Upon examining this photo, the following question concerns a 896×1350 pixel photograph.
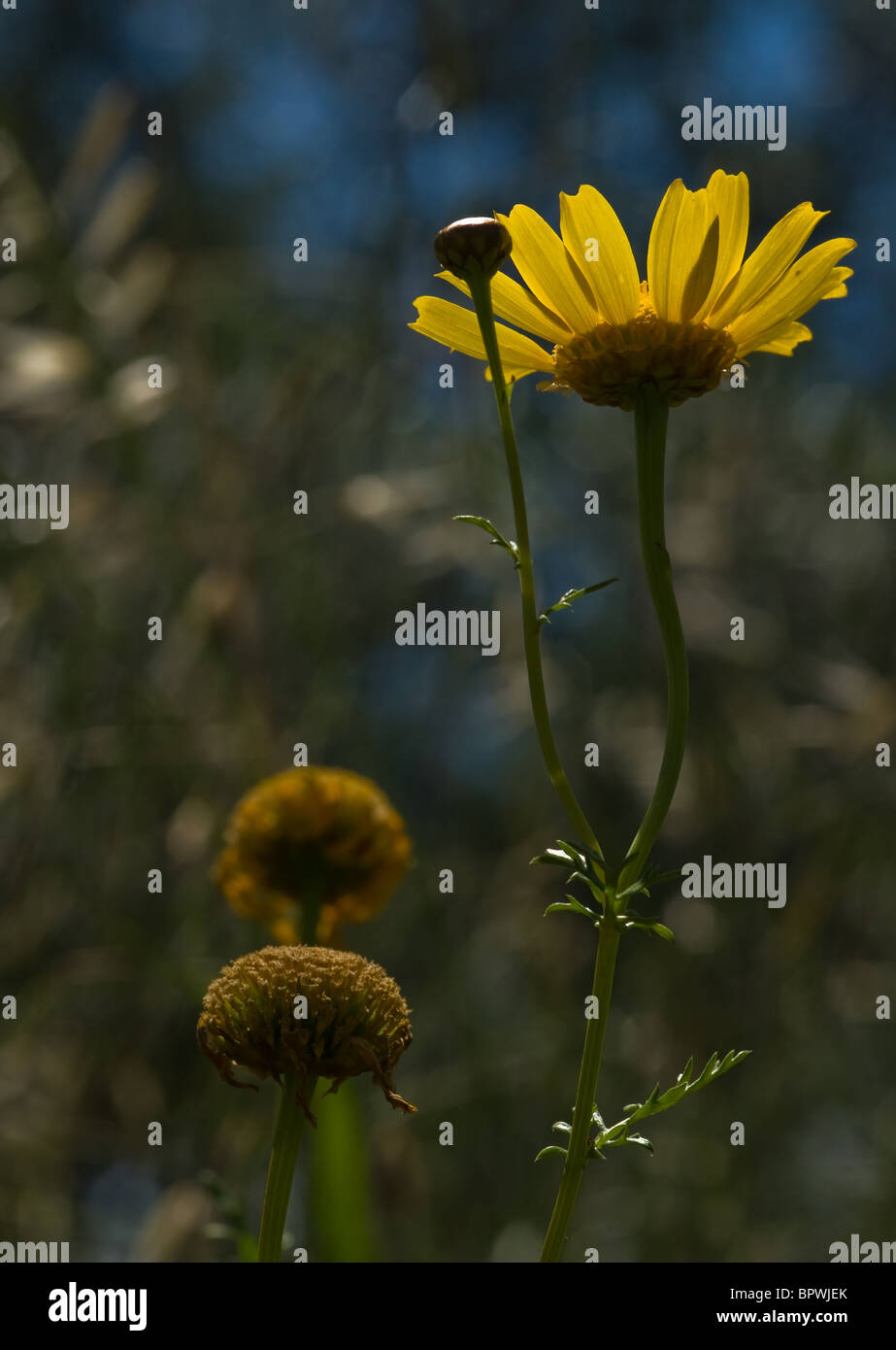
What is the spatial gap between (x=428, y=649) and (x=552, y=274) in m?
1.29

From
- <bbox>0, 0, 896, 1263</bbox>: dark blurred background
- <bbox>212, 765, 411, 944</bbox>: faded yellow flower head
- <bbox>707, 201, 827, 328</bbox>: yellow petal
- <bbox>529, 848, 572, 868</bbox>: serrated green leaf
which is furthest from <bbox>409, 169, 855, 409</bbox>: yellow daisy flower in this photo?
<bbox>0, 0, 896, 1263</bbox>: dark blurred background

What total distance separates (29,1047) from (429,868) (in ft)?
1.63

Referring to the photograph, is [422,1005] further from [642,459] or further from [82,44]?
[82,44]

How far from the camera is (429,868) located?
1.65 m

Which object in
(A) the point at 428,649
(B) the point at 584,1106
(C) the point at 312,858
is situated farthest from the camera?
(A) the point at 428,649

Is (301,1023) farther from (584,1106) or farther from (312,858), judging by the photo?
(312,858)

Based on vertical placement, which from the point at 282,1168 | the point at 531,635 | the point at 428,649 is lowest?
the point at 282,1168

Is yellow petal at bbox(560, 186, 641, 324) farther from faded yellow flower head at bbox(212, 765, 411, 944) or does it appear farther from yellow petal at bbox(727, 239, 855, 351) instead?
faded yellow flower head at bbox(212, 765, 411, 944)

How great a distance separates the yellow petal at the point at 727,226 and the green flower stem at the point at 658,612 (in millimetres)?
44

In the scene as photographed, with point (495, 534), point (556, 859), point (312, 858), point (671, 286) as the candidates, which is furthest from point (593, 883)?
point (312, 858)

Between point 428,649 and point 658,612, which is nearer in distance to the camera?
point 658,612

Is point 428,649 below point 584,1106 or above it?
above

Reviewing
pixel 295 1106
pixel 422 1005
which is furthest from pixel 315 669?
pixel 295 1106

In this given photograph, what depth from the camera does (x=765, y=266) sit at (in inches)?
19.7
